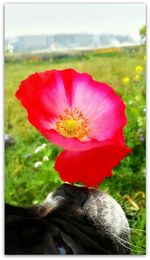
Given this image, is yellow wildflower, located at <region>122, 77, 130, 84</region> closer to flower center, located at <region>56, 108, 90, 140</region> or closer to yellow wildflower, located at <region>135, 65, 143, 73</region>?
yellow wildflower, located at <region>135, 65, 143, 73</region>

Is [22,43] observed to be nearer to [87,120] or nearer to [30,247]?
[87,120]

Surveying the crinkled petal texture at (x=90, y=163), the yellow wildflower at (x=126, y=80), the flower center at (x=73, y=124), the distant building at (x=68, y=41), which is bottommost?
the crinkled petal texture at (x=90, y=163)

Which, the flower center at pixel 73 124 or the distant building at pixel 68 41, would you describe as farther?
the distant building at pixel 68 41

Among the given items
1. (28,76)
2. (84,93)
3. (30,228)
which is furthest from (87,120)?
(30,228)

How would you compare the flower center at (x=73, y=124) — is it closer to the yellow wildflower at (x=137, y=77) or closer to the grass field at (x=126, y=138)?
the grass field at (x=126, y=138)

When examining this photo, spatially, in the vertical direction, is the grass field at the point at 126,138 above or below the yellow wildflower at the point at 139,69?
below

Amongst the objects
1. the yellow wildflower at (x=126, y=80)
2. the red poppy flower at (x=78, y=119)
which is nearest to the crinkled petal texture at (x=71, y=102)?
the red poppy flower at (x=78, y=119)

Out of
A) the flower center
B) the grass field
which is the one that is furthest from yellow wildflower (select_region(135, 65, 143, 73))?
the flower center
